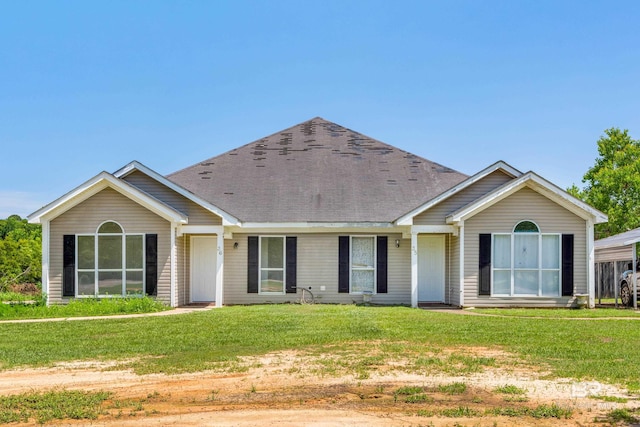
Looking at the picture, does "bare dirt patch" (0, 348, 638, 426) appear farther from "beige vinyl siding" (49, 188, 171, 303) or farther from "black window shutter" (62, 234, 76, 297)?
"black window shutter" (62, 234, 76, 297)

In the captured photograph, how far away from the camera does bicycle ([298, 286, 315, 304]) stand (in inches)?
847

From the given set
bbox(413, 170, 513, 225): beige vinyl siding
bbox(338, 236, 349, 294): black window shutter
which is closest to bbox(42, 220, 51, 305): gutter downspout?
bbox(338, 236, 349, 294): black window shutter

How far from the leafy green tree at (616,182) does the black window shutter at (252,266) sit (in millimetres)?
25211

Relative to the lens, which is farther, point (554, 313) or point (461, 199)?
point (461, 199)

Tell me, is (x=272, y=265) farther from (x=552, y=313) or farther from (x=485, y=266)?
(x=552, y=313)

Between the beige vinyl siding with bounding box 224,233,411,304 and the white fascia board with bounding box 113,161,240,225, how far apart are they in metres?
1.42

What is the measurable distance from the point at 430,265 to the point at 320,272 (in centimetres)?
375

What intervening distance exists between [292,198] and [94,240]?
6658 millimetres

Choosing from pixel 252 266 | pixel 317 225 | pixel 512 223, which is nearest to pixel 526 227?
pixel 512 223

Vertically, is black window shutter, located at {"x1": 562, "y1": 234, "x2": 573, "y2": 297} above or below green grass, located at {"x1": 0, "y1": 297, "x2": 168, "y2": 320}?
above

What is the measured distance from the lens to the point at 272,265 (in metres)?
21.8

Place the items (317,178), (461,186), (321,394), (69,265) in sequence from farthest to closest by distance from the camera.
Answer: (317,178) → (461,186) → (69,265) → (321,394)

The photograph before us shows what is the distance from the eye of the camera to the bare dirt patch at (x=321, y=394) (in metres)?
6.70

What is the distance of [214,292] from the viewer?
Answer: 2188cm
